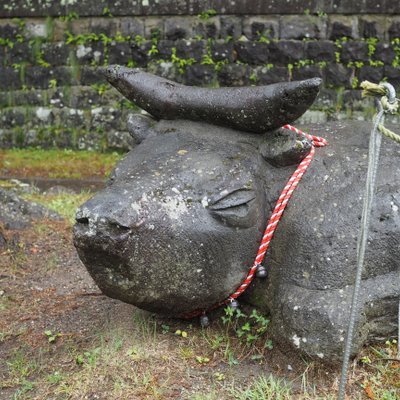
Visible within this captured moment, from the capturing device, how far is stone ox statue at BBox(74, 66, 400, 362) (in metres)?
2.63

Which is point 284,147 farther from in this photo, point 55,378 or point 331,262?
point 55,378

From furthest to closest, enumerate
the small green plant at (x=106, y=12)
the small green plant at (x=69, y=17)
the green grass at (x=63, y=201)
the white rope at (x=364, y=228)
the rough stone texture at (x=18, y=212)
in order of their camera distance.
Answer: the small green plant at (x=69, y=17) < the small green plant at (x=106, y=12) < the green grass at (x=63, y=201) < the rough stone texture at (x=18, y=212) < the white rope at (x=364, y=228)

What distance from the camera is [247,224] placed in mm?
2809

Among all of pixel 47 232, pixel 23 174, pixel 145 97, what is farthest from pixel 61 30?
pixel 145 97

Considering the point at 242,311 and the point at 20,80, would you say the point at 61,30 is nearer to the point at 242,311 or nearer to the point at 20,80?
the point at 20,80

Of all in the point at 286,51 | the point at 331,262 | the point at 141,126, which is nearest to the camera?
the point at 331,262

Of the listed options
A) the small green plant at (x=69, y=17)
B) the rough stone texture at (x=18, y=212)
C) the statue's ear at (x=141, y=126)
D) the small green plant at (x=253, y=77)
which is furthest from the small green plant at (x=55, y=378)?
the small green plant at (x=69, y=17)

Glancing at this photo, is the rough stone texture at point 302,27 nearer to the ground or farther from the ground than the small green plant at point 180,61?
farther from the ground

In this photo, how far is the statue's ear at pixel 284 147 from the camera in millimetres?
2848

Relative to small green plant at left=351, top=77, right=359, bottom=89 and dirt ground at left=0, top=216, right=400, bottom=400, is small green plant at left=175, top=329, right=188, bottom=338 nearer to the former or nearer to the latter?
dirt ground at left=0, top=216, right=400, bottom=400

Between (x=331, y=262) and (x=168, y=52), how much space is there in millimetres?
6133

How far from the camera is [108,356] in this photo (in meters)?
2.90

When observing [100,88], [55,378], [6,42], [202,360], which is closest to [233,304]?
[202,360]

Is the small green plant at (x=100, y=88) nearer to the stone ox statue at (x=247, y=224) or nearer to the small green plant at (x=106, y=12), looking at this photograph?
the small green plant at (x=106, y=12)
